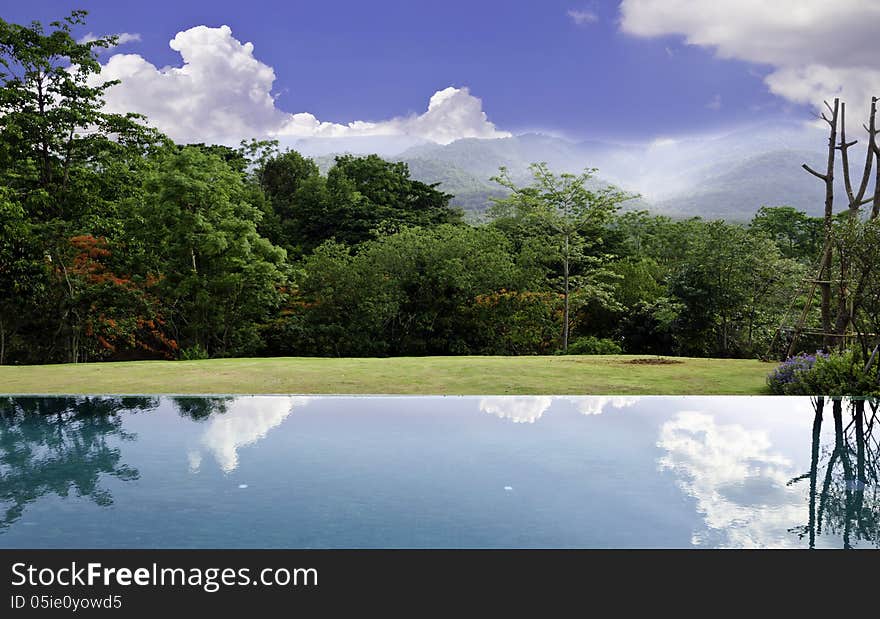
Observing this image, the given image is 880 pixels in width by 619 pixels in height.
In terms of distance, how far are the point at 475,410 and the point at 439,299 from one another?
25.9ft

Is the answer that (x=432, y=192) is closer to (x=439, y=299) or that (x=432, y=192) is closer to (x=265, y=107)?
(x=439, y=299)

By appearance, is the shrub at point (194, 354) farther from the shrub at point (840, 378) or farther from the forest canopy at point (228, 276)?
the shrub at point (840, 378)

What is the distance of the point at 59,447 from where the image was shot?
5.91m

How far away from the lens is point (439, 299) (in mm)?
15352

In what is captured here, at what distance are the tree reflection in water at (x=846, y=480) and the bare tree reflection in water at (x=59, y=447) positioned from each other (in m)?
4.36

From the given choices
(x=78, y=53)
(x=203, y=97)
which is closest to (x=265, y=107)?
(x=203, y=97)

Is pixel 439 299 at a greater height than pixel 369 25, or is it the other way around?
pixel 369 25

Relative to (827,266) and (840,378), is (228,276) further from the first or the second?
(840,378)

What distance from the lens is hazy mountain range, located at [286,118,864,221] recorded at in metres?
91.9

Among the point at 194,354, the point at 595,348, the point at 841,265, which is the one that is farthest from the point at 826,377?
the point at 194,354

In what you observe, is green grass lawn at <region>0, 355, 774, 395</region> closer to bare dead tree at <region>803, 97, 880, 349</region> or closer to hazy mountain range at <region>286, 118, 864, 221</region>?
bare dead tree at <region>803, 97, 880, 349</region>

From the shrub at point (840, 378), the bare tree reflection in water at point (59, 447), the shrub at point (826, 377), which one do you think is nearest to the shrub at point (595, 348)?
the shrub at point (826, 377)

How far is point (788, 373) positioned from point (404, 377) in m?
4.94

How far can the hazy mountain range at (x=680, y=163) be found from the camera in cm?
9188
